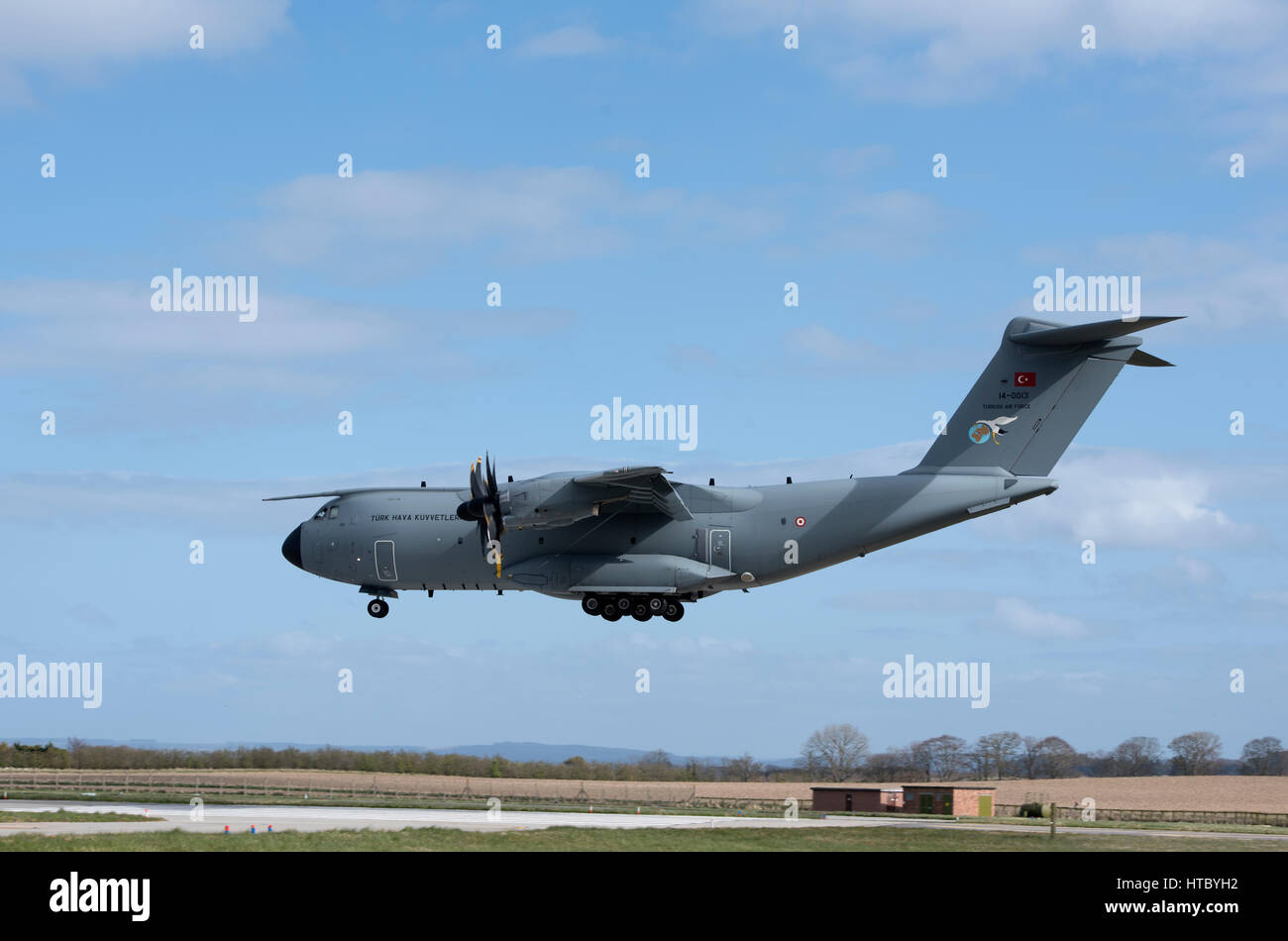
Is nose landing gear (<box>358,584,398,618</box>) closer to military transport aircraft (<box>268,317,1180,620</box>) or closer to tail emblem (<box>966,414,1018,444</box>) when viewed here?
military transport aircraft (<box>268,317,1180,620</box>)

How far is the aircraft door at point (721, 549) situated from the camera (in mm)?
35438

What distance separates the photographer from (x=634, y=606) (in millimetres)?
36344

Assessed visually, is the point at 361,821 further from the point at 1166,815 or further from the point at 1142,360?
the point at 1166,815

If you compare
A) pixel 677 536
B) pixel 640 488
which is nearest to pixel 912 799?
pixel 677 536

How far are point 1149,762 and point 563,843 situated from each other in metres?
77.9

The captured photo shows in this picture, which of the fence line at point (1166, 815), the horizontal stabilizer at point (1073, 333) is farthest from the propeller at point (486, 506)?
the fence line at point (1166, 815)

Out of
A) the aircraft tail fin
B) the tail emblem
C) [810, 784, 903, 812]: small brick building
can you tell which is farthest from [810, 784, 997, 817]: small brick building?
the tail emblem

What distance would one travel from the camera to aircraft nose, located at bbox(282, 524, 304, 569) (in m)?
37.8

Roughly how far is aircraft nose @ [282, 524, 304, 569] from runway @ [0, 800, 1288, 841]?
6.92 meters

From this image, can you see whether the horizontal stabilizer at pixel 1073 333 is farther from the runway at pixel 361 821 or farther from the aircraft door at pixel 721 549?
the runway at pixel 361 821
